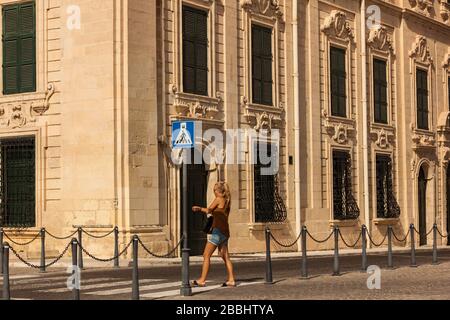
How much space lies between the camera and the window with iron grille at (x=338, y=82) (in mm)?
32750

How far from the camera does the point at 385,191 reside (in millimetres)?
35594

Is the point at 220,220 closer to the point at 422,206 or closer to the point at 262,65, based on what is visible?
the point at 262,65

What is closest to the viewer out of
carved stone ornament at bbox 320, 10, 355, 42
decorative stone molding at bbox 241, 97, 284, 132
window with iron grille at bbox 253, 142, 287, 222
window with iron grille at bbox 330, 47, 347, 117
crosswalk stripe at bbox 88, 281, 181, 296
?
crosswalk stripe at bbox 88, 281, 181, 296

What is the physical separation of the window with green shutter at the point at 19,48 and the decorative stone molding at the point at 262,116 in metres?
6.20

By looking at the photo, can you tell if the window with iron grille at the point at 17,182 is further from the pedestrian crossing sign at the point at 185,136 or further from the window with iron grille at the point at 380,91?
the window with iron grille at the point at 380,91

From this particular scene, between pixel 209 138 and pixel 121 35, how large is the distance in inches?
163

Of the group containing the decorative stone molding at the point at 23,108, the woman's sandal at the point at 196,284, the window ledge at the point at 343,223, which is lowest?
the woman's sandal at the point at 196,284

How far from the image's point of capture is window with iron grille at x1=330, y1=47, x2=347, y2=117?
107ft

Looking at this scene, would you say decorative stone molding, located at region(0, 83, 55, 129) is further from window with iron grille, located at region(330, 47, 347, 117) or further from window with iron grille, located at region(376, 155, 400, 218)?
window with iron grille, located at region(376, 155, 400, 218)

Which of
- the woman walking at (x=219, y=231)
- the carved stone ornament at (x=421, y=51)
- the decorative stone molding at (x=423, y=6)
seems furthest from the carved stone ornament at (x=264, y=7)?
the woman walking at (x=219, y=231)

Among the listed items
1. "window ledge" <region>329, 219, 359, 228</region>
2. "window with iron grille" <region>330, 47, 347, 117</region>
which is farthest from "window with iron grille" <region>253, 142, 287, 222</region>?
"window with iron grille" <region>330, 47, 347, 117</region>

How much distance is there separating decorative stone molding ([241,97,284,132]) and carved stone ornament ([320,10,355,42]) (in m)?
4.02

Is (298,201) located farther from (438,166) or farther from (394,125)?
(438,166)

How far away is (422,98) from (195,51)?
15626 millimetres
